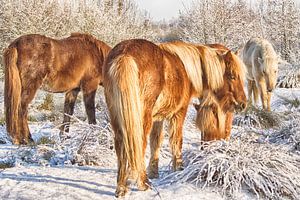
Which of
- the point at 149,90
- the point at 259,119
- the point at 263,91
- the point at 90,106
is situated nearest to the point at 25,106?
the point at 90,106

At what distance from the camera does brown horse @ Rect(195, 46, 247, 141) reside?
4.81 meters

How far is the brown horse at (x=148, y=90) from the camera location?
3.56m

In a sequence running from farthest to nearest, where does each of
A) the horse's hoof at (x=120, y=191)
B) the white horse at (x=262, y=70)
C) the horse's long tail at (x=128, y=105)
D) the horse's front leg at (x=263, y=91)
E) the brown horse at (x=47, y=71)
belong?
the white horse at (x=262, y=70)
the horse's front leg at (x=263, y=91)
the brown horse at (x=47, y=71)
the horse's hoof at (x=120, y=191)
the horse's long tail at (x=128, y=105)

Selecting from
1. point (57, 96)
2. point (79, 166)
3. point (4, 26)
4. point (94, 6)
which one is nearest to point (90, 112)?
point (79, 166)

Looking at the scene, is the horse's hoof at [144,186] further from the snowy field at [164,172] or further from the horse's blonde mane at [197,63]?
the horse's blonde mane at [197,63]

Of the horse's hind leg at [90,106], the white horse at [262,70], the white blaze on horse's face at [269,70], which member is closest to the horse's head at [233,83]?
the horse's hind leg at [90,106]

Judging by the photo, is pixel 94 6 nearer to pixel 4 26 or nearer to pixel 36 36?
pixel 4 26

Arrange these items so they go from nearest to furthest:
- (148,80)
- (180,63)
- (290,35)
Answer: (148,80) < (180,63) < (290,35)

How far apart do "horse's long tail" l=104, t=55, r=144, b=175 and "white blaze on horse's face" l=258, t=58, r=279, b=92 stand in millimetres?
7417

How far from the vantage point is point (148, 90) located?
12.5 ft

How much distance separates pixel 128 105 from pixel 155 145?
110 centimetres

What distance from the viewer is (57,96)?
12.1m

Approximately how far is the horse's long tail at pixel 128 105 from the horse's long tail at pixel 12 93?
3.05 metres

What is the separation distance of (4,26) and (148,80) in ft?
42.4
